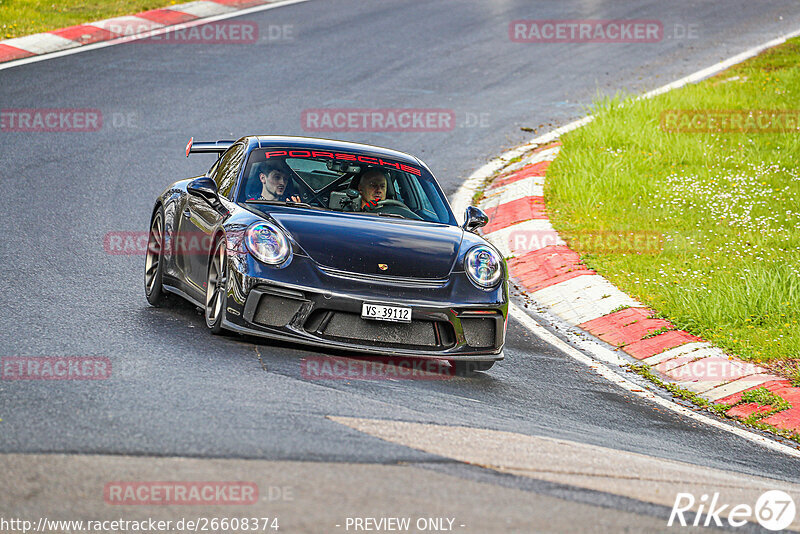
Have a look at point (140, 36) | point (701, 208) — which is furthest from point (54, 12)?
point (701, 208)

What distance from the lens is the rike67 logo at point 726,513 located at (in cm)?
446

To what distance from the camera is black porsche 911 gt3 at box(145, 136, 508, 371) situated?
21.2 feet

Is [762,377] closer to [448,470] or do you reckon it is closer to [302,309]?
[302,309]

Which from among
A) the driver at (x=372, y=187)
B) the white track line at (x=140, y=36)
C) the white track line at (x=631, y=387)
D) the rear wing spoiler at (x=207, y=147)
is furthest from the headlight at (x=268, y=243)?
the white track line at (x=140, y=36)

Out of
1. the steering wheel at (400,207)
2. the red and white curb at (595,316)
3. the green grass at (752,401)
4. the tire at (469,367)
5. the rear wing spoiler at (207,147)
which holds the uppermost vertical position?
the rear wing spoiler at (207,147)

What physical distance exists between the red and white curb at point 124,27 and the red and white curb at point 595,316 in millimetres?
7822

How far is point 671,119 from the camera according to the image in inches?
569

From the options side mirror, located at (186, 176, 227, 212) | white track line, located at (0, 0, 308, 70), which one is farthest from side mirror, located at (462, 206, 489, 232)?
white track line, located at (0, 0, 308, 70)

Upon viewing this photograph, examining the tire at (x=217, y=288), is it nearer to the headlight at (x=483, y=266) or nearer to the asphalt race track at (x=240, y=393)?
the asphalt race track at (x=240, y=393)

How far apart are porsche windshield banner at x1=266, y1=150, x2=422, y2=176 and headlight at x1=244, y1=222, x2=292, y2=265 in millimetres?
1268

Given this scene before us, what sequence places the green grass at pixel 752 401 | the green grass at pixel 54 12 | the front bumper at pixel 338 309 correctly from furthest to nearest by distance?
1. the green grass at pixel 54 12
2. the green grass at pixel 752 401
3. the front bumper at pixel 338 309

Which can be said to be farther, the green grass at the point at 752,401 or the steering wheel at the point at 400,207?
the steering wheel at the point at 400,207

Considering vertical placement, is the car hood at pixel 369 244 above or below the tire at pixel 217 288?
above

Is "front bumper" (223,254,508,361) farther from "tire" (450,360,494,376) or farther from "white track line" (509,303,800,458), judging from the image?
"white track line" (509,303,800,458)
